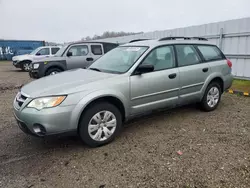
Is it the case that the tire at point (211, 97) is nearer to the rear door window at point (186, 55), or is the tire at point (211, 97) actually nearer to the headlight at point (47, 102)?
the rear door window at point (186, 55)

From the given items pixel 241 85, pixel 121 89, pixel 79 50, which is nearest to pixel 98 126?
pixel 121 89

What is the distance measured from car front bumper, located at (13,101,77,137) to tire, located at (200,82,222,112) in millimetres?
3067

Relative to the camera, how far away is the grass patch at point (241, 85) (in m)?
6.63

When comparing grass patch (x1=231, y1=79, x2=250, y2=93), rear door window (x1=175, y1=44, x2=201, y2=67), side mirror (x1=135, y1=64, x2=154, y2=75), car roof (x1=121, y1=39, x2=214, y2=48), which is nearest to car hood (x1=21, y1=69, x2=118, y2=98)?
side mirror (x1=135, y1=64, x2=154, y2=75)

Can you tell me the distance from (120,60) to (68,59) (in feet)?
16.5

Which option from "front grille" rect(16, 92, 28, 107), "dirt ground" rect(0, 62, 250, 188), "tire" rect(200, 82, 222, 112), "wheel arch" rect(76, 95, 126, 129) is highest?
"front grille" rect(16, 92, 28, 107)

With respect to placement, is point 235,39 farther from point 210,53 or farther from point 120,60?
point 120,60

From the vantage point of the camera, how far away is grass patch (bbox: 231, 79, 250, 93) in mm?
6629

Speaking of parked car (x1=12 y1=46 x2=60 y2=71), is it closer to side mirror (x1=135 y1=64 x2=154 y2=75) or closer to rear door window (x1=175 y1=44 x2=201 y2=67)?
rear door window (x1=175 y1=44 x2=201 y2=67)

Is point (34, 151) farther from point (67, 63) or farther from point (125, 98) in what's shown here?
point (67, 63)

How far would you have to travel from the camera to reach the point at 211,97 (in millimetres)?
4734

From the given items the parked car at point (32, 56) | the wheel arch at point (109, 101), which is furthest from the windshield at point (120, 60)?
the parked car at point (32, 56)

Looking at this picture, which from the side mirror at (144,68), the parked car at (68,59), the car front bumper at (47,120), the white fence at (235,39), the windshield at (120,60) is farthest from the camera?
the parked car at (68,59)

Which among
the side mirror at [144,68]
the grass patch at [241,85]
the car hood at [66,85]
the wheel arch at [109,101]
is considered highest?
the side mirror at [144,68]
